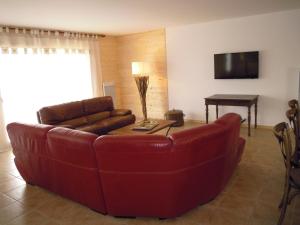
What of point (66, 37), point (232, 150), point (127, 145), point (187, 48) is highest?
point (66, 37)

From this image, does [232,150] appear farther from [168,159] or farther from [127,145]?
[127,145]

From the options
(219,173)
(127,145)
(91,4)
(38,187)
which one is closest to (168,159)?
(127,145)

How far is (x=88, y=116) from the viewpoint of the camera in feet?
16.8

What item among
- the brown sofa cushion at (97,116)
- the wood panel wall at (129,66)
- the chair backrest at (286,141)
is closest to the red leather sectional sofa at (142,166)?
the chair backrest at (286,141)

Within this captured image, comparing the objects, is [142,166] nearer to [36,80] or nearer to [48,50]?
[36,80]

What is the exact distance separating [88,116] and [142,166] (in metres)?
3.30

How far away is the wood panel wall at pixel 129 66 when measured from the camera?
20.8ft

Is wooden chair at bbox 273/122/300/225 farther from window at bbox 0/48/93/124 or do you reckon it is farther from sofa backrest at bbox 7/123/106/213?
window at bbox 0/48/93/124

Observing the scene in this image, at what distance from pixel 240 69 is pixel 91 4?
328cm

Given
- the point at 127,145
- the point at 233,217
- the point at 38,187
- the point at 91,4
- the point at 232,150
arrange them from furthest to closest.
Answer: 1. the point at 91,4
2. the point at 38,187
3. the point at 232,150
4. the point at 233,217
5. the point at 127,145

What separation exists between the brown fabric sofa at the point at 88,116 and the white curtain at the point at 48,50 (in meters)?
0.88

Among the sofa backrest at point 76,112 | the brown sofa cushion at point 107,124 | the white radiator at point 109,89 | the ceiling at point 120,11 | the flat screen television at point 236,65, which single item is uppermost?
the ceiling at point 120,11

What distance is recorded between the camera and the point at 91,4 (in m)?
3.45

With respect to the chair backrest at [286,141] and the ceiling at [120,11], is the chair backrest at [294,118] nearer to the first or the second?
the chair backrest at [286,141]
